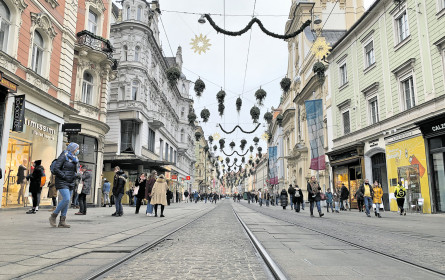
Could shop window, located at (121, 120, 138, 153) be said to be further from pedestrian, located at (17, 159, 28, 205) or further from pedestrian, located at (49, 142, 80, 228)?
pedestrian, located at (49, 142, 80, 228)

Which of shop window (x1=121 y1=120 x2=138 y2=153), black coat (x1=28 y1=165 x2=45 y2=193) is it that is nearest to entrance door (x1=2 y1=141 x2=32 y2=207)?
black coat (x1=28 y1=165 x2=45 y2=193)

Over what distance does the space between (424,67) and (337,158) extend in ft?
34.3

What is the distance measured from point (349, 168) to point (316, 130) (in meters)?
4.69

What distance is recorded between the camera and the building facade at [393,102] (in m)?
→ 15.8

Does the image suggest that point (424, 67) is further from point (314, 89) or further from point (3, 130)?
point (3, 130)

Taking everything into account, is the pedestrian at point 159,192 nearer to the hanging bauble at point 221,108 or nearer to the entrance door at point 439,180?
the hanging bauble at point 221,108

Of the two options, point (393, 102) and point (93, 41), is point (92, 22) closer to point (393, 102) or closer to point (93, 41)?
point (93, 41)

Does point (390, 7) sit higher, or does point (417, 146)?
point (390, 7)

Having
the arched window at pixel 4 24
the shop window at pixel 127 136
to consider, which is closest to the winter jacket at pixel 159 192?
the arched window at pixel 4 24

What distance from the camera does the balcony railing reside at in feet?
66.8

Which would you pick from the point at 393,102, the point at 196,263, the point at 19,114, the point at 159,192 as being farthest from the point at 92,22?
the point at 196,263

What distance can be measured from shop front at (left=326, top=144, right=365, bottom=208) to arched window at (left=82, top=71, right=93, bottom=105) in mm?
17234

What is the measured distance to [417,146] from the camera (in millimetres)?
16688

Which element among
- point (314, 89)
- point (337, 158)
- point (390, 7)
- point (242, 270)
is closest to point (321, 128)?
point (337, 158)
